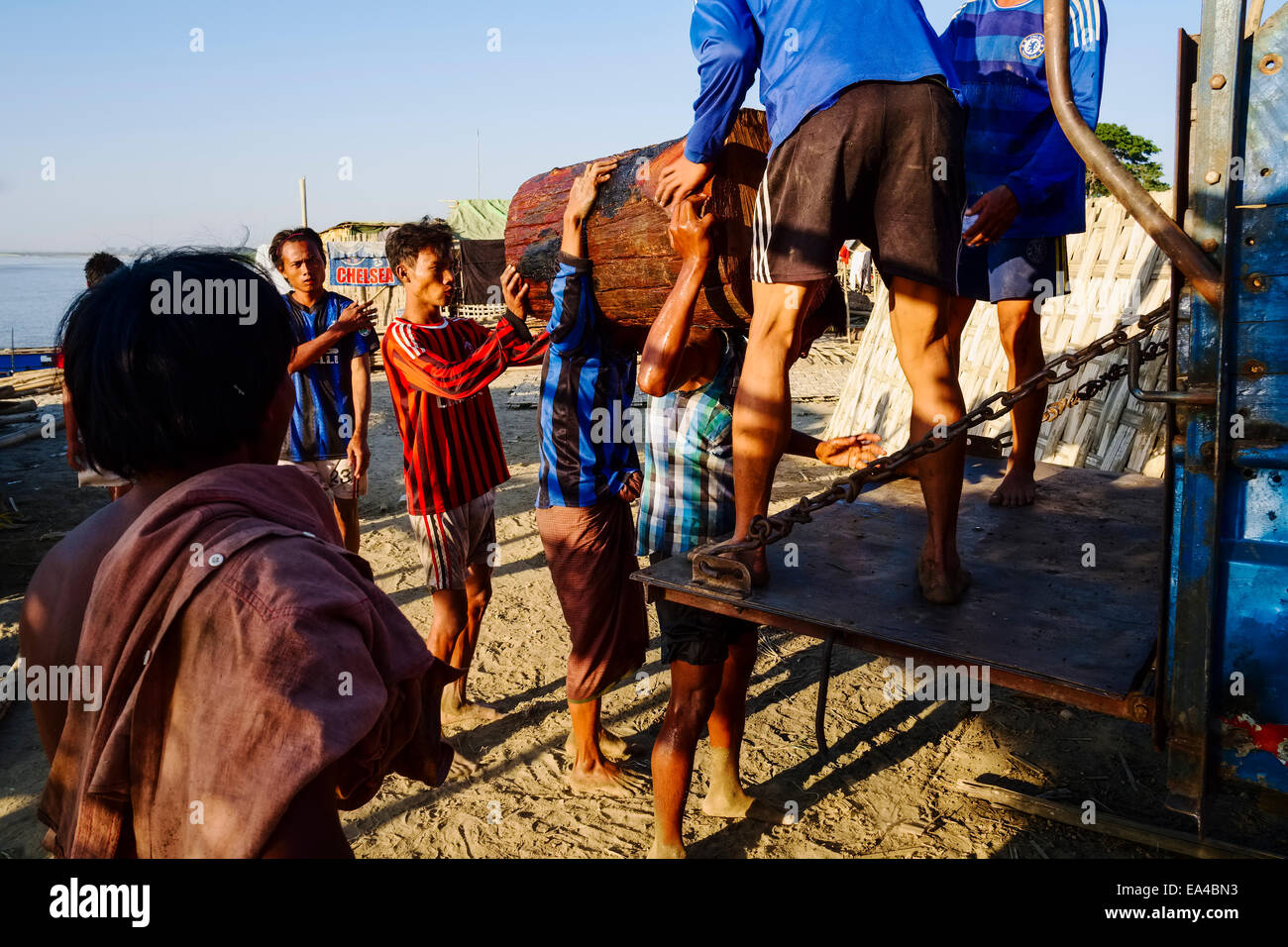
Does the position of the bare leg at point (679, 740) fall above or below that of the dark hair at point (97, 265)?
below

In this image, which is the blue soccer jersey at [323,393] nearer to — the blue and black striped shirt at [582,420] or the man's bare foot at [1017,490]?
the blue and black striped shirt at [582,420]

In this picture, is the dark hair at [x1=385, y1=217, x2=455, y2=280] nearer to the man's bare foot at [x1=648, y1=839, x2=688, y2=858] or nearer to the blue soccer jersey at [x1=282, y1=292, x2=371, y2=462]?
the blue soccer jersey at [x1=282, y1=292, x2=371, y2=462]

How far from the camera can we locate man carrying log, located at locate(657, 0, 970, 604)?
2.43 metres

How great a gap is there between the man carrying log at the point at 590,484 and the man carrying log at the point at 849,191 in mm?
906

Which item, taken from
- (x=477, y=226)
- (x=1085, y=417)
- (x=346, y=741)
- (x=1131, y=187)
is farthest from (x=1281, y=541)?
(x=477, y=226)

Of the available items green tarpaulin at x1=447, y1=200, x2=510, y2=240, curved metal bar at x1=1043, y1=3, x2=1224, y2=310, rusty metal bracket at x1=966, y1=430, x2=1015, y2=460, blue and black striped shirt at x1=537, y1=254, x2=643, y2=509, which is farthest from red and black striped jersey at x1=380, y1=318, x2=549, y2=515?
green tarpaulin at x1=447, y1=200, x2=510, y2=240

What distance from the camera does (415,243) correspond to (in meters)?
4.38

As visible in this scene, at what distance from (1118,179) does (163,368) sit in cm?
179

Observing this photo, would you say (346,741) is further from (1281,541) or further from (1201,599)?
(1281,541)

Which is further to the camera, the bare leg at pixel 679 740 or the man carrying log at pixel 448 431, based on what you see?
the man carrying log at pixel 448 431

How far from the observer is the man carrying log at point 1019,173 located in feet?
10.8

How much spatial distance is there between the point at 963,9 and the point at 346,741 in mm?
3702

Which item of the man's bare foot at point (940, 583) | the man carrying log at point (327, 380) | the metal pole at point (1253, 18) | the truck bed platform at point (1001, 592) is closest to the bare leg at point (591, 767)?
the truck bed platform at point (1001, 592)

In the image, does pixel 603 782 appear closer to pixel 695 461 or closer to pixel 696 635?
pixel 696 635
